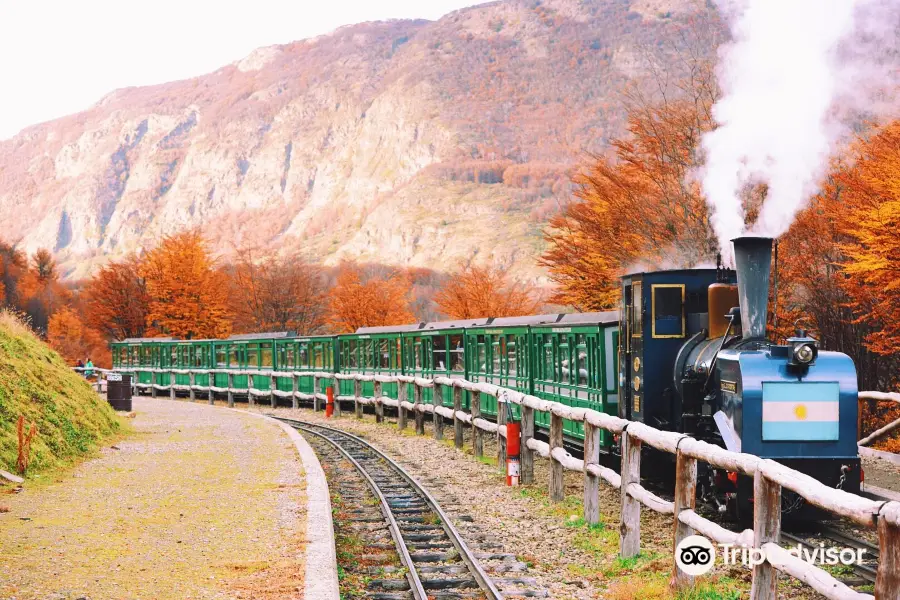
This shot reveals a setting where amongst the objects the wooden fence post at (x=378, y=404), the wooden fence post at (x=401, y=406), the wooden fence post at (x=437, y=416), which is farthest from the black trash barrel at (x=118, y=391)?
the wooden fence post at (x=437, y=416)

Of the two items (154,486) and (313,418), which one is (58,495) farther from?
(313,418)

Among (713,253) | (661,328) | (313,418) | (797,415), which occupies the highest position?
(713,253)

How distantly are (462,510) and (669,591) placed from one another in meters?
4.79

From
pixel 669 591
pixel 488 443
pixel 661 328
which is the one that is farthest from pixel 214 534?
pixel 488 443

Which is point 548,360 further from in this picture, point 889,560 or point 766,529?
point 889,560

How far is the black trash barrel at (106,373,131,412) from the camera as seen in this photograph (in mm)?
27719

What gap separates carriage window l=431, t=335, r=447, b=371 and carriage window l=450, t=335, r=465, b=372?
0.38 m

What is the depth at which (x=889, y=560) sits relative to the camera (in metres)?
4.88

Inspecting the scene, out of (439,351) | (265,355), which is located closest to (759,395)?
(439,351)

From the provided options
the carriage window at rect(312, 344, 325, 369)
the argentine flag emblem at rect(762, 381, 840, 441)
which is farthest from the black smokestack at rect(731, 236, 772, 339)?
the carriage window at rect(312, 344, 325, 369)

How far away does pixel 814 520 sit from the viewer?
10.0m

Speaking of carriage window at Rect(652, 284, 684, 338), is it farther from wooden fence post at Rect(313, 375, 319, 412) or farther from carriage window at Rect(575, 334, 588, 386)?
wooden fence post at Rect(313, 375, 319, 412)

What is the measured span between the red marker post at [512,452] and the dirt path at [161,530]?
2885 mm

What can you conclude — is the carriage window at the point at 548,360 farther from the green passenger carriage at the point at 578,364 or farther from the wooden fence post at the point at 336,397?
the wooden fence post at the point at 336,397
